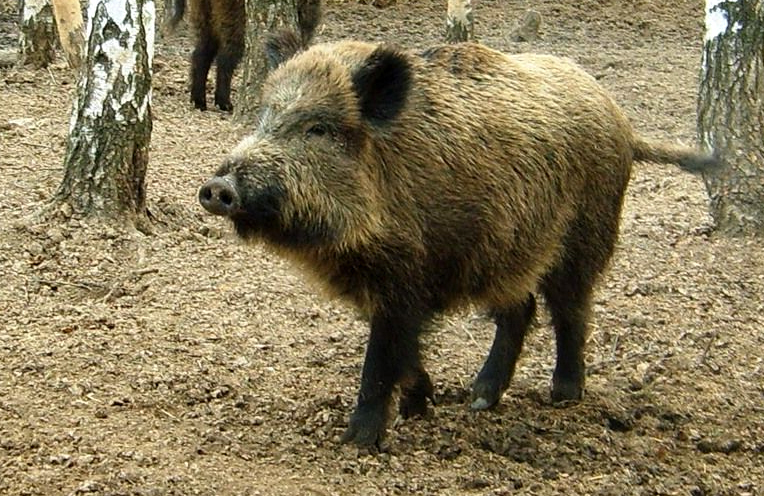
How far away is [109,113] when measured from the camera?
644 cm

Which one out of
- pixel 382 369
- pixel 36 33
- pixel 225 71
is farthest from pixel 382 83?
pixel 36 33

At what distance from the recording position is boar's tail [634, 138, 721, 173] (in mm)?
5332

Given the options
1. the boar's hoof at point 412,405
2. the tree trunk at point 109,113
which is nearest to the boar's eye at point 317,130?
the boar's hoof at point 412,405

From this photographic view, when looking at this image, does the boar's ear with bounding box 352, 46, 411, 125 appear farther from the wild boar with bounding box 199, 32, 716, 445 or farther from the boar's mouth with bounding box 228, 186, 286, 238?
the boar's mouth with bounding box 228, 186, 286, 238

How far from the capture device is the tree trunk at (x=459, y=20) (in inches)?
484

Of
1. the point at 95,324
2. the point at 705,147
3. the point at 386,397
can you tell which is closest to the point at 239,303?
the point at 95,324

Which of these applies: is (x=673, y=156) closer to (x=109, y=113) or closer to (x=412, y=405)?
(x=412, y=405)

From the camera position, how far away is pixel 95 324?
554cm

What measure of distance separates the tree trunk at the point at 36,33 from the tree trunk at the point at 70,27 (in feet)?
1.56

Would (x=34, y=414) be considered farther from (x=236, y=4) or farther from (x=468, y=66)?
(x=236, y=4)

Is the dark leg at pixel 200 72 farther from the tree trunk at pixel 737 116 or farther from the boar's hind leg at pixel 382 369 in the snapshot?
the boar's hind leg at pixel 382 369

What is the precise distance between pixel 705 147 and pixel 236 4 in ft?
16.2

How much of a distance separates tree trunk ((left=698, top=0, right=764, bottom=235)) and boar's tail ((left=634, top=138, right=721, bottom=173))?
1584mm

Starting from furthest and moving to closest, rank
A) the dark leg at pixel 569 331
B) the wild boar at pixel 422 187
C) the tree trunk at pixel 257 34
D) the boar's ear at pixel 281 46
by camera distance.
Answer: the tree trunk at pixel 257 34 < the dark leg at pixel 569 331 < the boar's ear at pixel 281 46 < the wild boar at pixel 422 187
